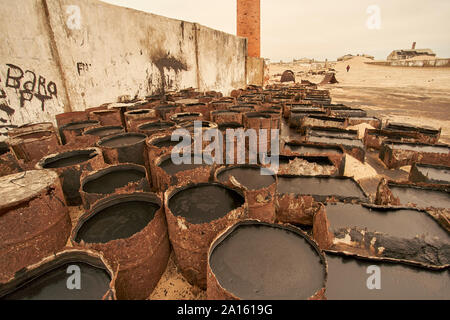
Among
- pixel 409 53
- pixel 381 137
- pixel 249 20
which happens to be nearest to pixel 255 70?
pixel 249 20

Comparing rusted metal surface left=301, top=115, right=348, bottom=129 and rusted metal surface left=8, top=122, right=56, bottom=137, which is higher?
rusted metal surface left=8, top=122, right=56, bottom=137

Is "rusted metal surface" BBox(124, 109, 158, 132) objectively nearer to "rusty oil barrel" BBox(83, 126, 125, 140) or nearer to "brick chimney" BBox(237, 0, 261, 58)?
"rusty oil barrel" BBox(83, 126, 125, 140)

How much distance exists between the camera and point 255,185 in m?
2.54

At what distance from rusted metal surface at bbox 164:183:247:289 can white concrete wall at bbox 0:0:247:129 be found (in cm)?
534

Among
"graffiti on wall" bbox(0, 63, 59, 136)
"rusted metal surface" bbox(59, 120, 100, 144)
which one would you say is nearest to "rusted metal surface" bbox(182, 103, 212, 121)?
"rusted metal surface" bbox(59, 120, 100, 144)

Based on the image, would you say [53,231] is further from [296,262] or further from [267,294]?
[296,262]

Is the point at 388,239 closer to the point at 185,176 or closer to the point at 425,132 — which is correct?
the point at 185,176

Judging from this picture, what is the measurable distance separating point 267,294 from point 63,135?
4.62 m

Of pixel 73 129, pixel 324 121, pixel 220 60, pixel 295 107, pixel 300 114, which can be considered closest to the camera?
pixel 73 129

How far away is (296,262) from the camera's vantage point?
1.51 m

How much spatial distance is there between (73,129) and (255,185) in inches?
142

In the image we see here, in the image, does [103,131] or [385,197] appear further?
[103,131]

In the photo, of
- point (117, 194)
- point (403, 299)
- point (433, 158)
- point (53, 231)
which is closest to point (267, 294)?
point (403, 299)

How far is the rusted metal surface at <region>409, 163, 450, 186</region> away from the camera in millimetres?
3402
